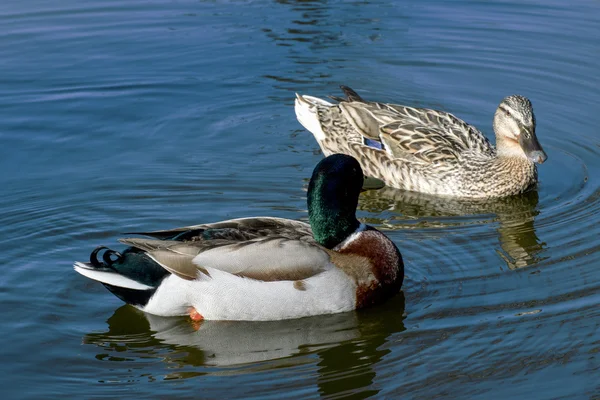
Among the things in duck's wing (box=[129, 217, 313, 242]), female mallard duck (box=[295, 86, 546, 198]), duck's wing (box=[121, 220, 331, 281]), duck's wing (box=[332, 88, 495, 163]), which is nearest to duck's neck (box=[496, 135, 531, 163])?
female mallard duck (box=[295, 86, 546, 198])

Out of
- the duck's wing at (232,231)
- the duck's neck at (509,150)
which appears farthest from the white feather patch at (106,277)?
the duck's neck at (509,150)

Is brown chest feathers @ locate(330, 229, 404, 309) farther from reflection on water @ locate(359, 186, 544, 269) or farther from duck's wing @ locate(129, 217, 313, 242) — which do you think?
reflection on water @ locate(359, 186, 544, 269)

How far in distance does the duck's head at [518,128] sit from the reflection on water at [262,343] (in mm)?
2852

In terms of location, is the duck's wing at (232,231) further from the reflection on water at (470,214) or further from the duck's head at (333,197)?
the reflection on water at (470,214)

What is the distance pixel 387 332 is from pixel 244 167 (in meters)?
3.46

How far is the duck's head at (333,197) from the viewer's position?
7.35 m

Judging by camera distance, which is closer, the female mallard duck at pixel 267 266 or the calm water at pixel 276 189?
the calm water at pixel 276 189

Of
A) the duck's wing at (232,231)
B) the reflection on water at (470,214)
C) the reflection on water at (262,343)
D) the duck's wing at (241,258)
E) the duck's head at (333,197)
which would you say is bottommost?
the reflection on water at (262,343)

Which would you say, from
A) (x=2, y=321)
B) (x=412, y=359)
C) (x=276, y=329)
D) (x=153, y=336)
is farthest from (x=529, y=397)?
(x=2, y=321)

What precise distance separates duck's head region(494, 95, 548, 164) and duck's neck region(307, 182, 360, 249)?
2.85 m

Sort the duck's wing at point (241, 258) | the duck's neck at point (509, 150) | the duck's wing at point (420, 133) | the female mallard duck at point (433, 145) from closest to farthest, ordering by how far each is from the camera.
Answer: the duck's wing at point (241, 258) < the female mallard duck at point (433, 145) < the duck's neck at point (509, 150) < the duck's wing at point (420, 133)

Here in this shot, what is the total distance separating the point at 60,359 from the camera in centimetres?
667

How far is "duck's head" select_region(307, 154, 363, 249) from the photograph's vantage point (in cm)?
735

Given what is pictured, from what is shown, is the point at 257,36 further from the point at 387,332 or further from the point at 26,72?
the point at 387,332
